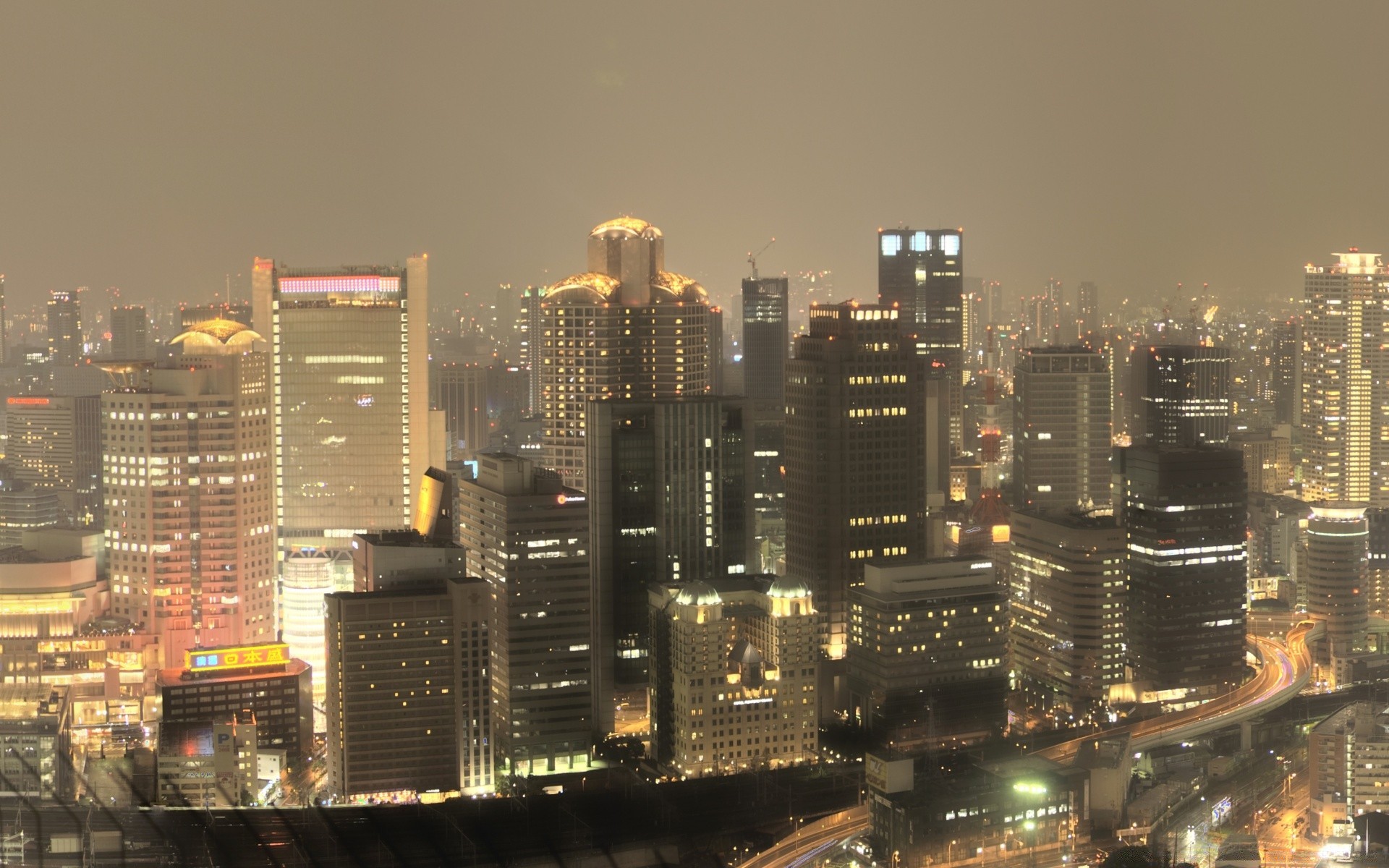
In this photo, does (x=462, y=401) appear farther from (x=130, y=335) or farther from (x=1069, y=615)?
(x=1069, y=615)

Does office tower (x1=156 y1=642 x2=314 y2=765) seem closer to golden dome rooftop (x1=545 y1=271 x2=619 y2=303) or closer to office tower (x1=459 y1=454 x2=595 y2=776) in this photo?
office tower (x1=459 y1=454 x2=595 y2=776)

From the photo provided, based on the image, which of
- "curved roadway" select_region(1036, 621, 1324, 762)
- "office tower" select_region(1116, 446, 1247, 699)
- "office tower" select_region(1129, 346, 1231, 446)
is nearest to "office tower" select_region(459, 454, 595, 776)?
"curved roadway" select_region(1036, 621, 1324, 762)

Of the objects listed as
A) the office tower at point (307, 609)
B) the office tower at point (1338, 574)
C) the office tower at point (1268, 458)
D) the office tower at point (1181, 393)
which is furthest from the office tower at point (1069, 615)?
the office tower at point (307, 609)

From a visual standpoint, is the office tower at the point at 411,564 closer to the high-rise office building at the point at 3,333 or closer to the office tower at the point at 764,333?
the high-rise office building at the point at 3,333

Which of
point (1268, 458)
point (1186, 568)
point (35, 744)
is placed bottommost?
point (35, 744)

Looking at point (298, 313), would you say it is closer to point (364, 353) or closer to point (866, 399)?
point (364, 353)

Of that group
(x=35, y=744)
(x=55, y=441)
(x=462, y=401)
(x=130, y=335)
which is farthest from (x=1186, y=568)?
(x=55, y=441)
